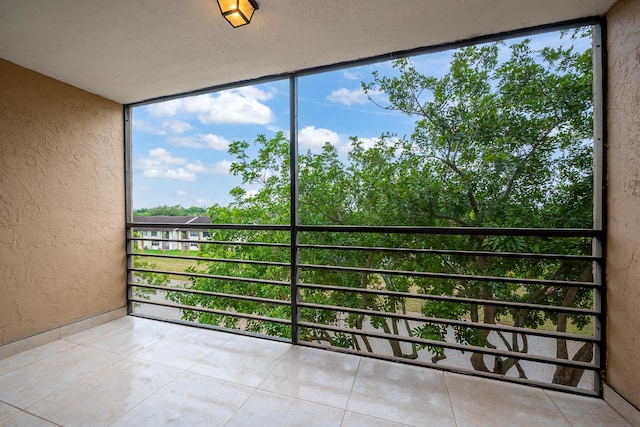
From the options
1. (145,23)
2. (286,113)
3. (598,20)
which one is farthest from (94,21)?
(598,20)

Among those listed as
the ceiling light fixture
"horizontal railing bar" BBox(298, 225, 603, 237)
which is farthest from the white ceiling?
"horizontal railing bar" BBox(298, 225, 603, 237)

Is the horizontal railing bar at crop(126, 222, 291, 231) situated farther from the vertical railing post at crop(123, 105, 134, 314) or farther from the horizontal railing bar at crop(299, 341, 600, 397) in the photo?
the horizontal railing bar at crop(299, 341, 600, 397)

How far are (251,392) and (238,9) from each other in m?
2.24

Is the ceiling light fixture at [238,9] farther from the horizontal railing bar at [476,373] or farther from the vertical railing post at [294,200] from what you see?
the horizontal railing bar at [476,373]

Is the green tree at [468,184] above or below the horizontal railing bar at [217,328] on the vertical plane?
above

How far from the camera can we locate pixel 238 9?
1.38 metres

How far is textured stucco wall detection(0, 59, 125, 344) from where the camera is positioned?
81.3 inches

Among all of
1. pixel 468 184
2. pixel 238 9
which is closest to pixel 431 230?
pixel 468 184

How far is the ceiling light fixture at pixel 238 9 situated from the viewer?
137 centimetres

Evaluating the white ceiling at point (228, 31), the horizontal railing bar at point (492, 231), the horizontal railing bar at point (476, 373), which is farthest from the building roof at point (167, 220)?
the horizontal railing bar at point (476, 373)

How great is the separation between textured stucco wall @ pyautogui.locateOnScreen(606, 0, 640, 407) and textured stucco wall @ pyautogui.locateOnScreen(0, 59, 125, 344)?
13.6 ft

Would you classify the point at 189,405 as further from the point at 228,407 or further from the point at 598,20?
the point at 598,20

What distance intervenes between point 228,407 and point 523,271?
2894mm

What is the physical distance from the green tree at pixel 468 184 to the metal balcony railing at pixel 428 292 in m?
0.02
